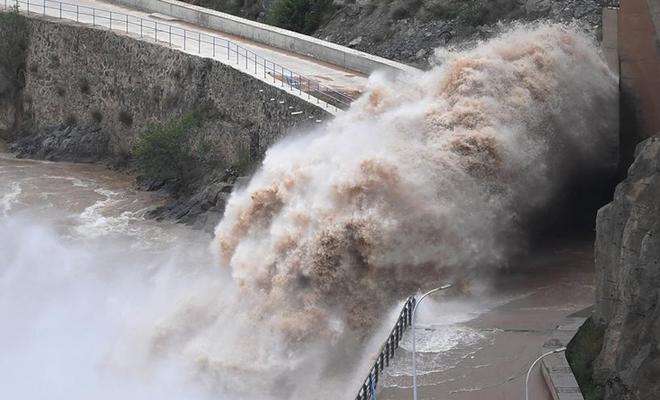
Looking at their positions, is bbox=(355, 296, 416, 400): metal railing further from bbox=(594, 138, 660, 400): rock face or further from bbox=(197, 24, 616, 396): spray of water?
bbox=(594, 138, 660, 400): rock face

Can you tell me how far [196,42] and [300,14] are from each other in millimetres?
5137

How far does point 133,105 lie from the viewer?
59312 millimetres

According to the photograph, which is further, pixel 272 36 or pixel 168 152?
pixel 272 36

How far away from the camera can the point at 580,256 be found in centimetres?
Result: 4194

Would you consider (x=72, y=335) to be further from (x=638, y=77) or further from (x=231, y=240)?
(x=638, y=77)

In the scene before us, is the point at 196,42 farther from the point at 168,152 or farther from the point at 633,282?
the point at 633,282

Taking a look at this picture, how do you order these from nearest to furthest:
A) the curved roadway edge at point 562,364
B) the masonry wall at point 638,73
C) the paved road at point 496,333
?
the curved roadway edge at point 562,364 → the paved road at point 496,333 → the masonry wall at point 638,73

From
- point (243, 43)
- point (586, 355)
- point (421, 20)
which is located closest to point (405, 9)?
point (421, 20)

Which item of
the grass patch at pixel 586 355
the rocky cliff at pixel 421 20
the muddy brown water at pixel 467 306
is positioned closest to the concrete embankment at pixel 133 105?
the muddy brown water at pixel 467 306

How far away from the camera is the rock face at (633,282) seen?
30234 millimetres

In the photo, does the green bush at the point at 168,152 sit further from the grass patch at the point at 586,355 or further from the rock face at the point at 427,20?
the grass patch at the point at 586,355

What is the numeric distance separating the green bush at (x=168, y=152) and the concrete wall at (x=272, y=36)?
487 cm

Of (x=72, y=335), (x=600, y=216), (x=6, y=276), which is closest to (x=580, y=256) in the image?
(x=600, y=216)

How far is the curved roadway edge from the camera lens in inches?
1240
